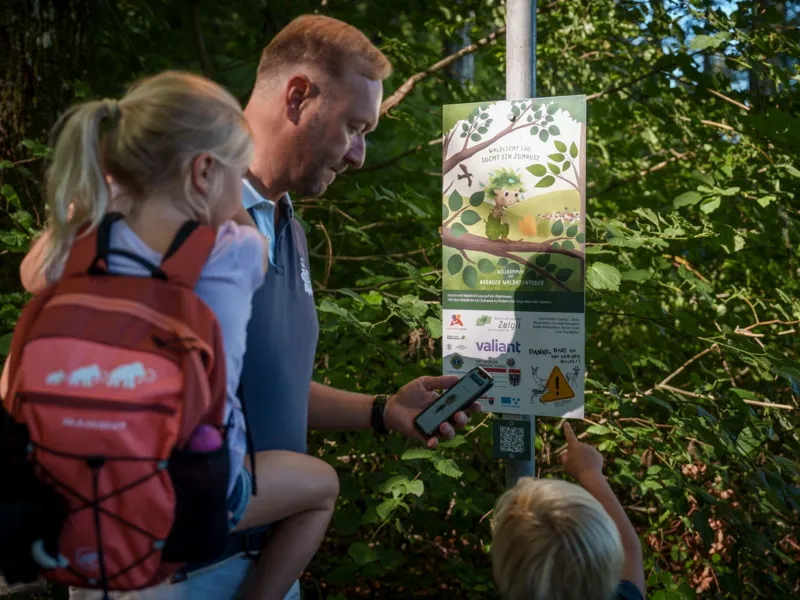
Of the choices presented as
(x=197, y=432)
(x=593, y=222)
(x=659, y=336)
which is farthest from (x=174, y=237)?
(x=659, y=336)

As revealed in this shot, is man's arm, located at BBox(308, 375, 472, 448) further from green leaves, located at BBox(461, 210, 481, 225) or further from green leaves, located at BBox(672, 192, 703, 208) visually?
green leaves, located at BBox(672, 192, 703, 208)

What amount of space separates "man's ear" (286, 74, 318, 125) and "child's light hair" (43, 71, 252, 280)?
496 millimetres

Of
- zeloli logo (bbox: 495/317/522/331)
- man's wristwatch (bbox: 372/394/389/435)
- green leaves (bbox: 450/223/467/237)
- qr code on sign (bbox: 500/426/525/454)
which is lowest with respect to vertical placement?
qr code on sign (bbox: 500/426/525/454)

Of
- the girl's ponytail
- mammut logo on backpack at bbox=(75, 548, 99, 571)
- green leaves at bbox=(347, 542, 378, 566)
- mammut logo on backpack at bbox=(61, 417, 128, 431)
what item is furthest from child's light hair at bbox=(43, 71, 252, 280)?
green leaves at bbox=(347, 542, 378, 566)

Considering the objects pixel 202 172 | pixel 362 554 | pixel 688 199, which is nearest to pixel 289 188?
pixel 202 172

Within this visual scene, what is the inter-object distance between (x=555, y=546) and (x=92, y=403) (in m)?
1.12

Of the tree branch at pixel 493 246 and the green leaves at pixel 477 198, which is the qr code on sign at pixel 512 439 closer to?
the tree branch at pixel 493 246

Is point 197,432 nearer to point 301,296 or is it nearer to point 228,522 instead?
point 228,522

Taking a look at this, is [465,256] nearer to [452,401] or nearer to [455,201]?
[455,201]

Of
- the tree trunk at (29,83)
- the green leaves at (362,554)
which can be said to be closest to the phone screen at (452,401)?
the green leaves at (362,554)

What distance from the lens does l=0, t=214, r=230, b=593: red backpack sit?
3.58ft

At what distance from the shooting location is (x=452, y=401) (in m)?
2.09

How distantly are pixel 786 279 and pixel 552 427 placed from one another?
1559 millimetres

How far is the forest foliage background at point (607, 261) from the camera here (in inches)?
118
